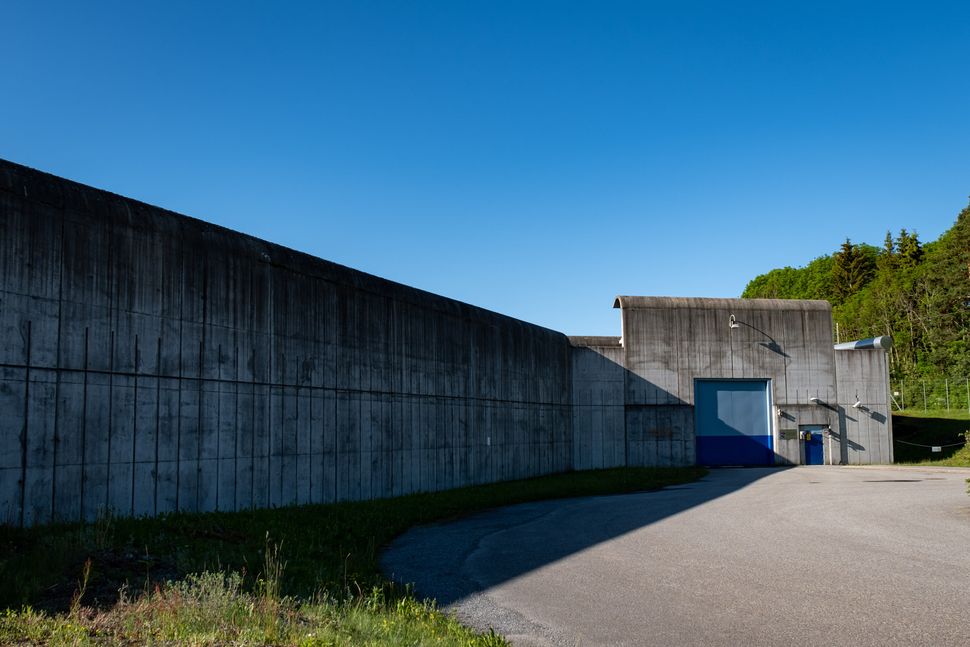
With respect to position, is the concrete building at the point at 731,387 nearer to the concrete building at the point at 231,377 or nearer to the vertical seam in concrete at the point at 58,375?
the concrete building at the point at 231,377

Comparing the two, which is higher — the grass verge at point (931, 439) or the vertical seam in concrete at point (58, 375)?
the vertical seam in concrete at point (58, 375)

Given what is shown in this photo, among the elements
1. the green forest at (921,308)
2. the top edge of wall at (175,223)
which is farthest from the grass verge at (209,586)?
the green forest at (921,308)

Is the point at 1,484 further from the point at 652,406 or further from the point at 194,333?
the point at 652,406

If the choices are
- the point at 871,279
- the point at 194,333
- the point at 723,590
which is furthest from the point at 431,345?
the point at 871,279

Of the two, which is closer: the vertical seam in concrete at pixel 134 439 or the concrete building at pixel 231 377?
the concrete building at pixel 231 377

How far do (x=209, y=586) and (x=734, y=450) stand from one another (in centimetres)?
3075

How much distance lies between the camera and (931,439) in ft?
135

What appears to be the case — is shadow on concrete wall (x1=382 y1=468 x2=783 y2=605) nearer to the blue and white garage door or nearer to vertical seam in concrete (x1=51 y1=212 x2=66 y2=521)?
vertical seam in concrete (x1=51 y1=212 x2=66 y2=521)

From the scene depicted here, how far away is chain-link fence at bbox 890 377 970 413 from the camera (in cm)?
5566

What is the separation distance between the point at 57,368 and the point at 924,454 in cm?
3907

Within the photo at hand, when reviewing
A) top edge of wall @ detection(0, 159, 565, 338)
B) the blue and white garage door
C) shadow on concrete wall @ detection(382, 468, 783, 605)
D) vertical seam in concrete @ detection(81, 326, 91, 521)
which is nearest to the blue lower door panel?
the blue and white garage door

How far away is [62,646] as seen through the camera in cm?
568

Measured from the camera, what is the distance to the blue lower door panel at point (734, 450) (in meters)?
34.7

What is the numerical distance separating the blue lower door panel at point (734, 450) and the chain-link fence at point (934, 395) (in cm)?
2470
